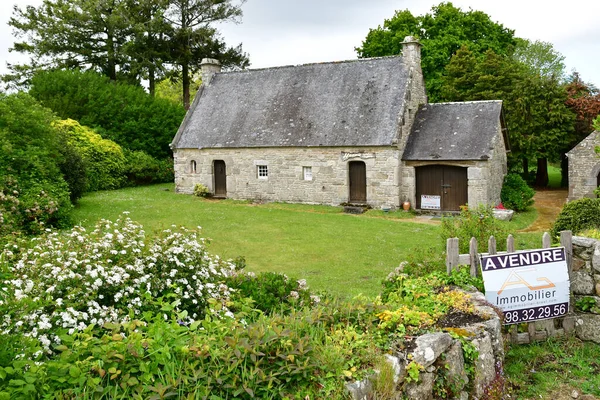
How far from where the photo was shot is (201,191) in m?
A: 27.4

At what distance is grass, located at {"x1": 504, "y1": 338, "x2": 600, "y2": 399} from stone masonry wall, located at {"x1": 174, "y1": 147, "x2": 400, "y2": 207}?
1549 centimetres

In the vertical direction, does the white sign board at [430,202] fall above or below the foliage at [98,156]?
below

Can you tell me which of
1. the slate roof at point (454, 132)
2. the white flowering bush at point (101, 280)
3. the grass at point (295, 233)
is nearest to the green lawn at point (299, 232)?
the grass at point (295, 233)

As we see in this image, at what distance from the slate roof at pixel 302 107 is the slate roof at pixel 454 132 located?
4.62 feet

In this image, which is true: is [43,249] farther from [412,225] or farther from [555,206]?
[555,206]

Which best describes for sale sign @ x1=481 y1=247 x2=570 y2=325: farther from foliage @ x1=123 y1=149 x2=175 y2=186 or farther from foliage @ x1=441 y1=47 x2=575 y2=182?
foliage @ x1=123 y1=149 x2=175 y2=186

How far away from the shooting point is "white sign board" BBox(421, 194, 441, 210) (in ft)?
75.0

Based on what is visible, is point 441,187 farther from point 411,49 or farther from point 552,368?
point 552,368

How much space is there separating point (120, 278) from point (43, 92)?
30190mm

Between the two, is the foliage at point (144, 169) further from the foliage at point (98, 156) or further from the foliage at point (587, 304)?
the foliage at point (587, 304)

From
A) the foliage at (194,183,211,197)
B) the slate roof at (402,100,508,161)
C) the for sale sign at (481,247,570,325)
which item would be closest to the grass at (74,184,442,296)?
the foliage at (194,183,211,197)

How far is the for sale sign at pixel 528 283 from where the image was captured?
7.52m

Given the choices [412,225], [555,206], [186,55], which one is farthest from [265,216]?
[186,55]

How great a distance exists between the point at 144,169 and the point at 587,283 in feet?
93.3
